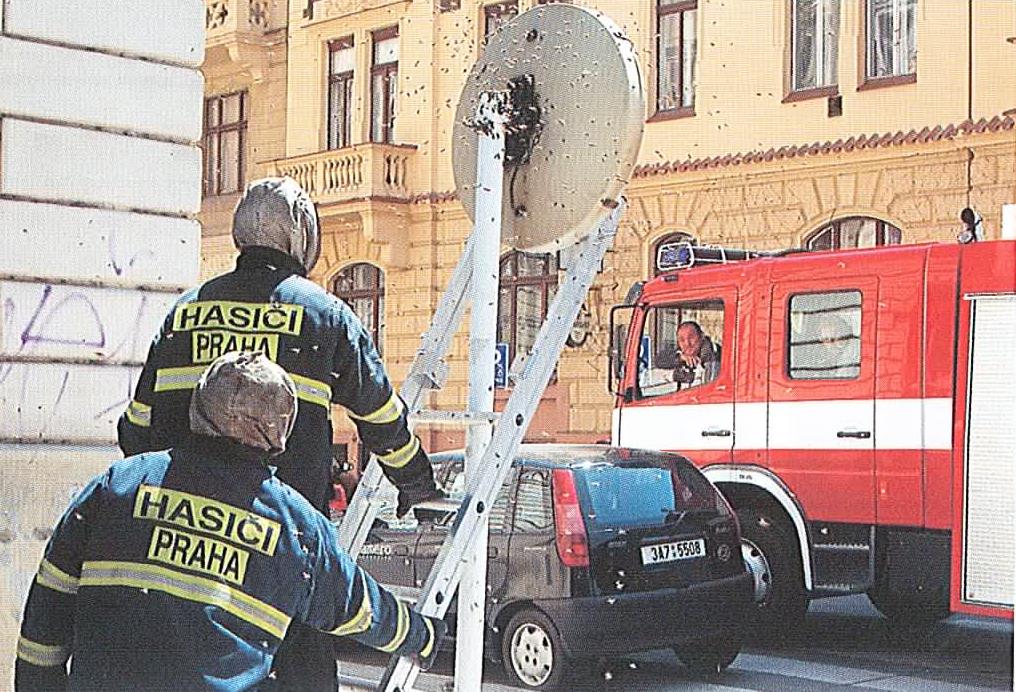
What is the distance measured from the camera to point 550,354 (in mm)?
3889

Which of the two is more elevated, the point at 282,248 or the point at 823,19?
the point at 823,19

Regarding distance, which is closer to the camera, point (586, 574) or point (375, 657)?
point (586, 574)

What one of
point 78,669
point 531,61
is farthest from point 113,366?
point 78,669

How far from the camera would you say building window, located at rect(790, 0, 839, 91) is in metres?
16.5

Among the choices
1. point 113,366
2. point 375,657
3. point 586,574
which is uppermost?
point 113,366

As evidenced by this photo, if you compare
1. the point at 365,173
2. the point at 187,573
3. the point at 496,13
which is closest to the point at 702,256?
the point at 187,573

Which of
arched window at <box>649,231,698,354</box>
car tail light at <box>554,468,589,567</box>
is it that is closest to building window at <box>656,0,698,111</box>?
arched window at <box>649,231,698,354</box>

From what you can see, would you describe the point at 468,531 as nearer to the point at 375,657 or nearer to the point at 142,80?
the point at 142,80

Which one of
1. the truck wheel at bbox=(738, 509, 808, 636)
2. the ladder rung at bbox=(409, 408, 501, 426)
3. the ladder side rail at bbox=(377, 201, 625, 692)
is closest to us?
the ladder side rail at bbox=(377, 201, 625, 692)

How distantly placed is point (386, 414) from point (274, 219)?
473mm

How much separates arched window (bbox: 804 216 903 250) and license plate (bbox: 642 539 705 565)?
8.00 m

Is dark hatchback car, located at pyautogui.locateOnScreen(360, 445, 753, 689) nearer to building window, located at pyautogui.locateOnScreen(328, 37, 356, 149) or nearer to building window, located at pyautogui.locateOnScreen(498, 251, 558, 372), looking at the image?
building window, located at pyautogui.locateOnScreen(498, 251, 558, 372)

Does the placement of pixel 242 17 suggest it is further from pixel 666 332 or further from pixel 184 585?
pixel 184 585

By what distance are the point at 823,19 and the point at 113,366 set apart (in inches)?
498
